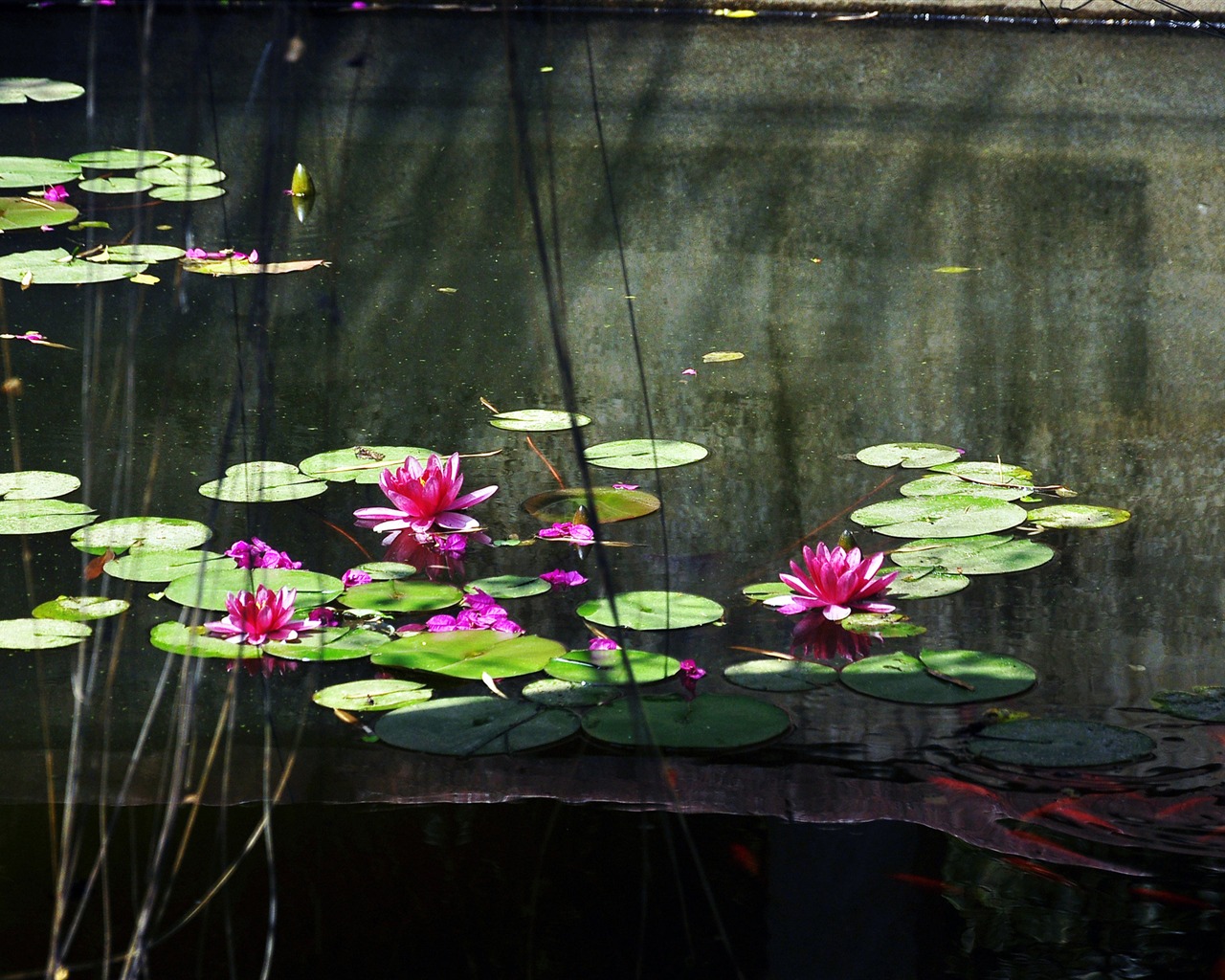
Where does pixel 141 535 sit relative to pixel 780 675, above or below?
above

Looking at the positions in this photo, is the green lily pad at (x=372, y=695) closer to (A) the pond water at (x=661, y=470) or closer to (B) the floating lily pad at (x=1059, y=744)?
(A) the pond water at (x=661, y=470)

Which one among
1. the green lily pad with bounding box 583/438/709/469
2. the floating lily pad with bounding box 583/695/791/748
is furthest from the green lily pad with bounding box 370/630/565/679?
the green lily pad with bounding box 583/438/709/469

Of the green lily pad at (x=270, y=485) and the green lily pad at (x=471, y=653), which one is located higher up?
the green lily pad at (x=270, y=485)

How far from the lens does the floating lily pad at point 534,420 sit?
2113mm

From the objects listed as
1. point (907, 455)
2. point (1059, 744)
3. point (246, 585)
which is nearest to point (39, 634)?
point (246, 585)

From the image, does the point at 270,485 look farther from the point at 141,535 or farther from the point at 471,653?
the point at 471,653

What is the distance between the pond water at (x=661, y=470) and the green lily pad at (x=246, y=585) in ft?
0.10

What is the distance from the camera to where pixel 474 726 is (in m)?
1.35

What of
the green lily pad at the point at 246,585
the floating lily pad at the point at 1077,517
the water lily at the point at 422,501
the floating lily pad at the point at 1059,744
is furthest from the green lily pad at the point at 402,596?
the floating lily pad at the point at 1077,517

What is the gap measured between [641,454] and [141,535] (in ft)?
2.37

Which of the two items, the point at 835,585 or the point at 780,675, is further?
the point at 835,585

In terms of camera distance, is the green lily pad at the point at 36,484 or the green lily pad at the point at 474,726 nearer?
the green lily pad at the point at 474,726

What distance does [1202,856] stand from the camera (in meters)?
1.20

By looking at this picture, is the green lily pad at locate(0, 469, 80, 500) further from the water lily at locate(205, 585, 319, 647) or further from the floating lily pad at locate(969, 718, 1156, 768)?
the floating lily pad at locate(969, 718, 1156, 768)
